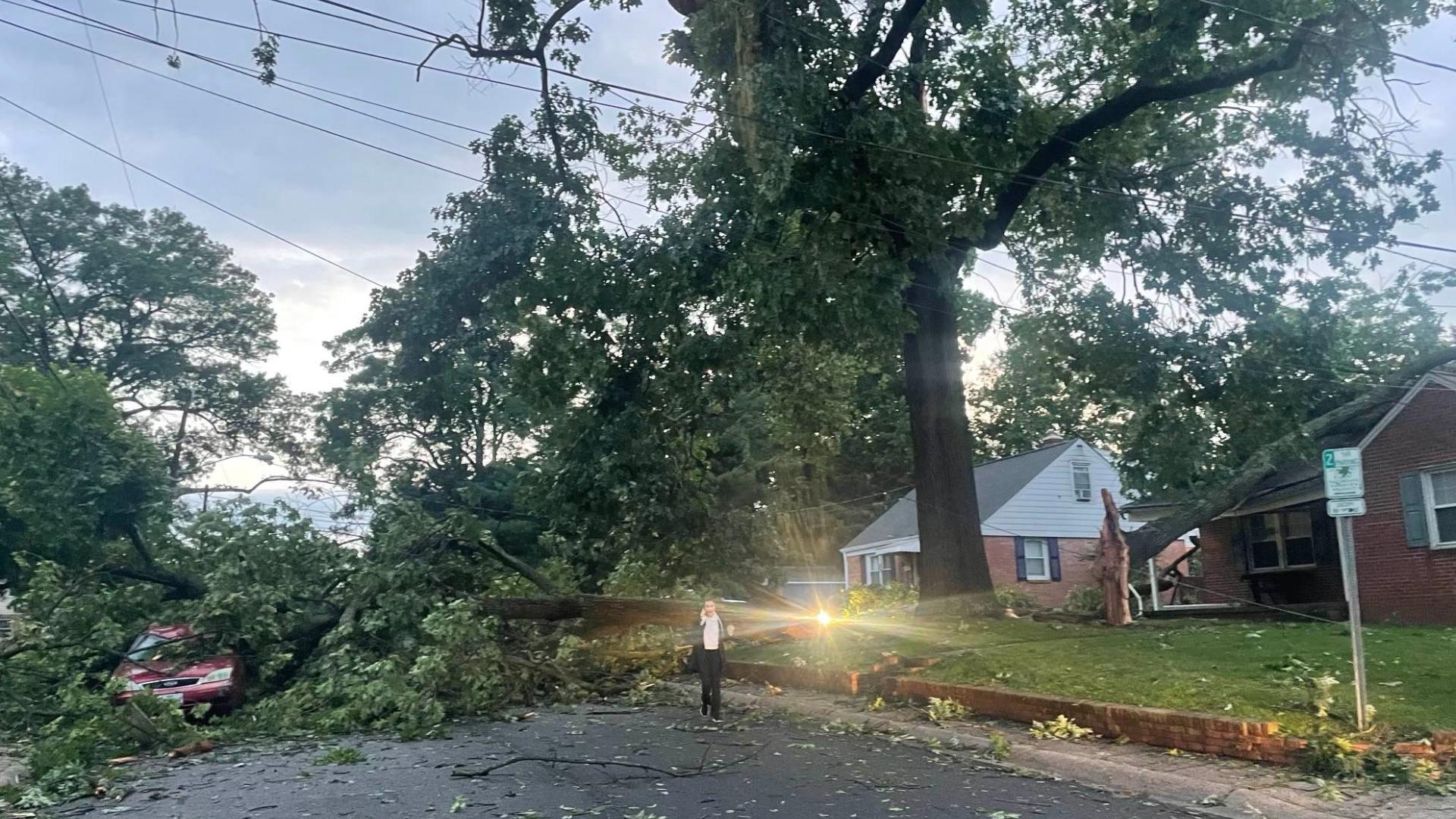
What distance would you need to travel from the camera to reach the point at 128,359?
41.4 m

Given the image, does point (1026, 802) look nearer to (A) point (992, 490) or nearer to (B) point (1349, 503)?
(B) point (1349, 503)

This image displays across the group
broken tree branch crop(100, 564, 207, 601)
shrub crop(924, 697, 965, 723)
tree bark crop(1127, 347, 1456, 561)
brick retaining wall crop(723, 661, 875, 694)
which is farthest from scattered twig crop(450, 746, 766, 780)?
tree bark crop(1127, 347, 1456, 561)

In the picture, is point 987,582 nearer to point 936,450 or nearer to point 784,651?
point 936,450

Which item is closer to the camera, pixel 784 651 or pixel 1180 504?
pixel 784 651

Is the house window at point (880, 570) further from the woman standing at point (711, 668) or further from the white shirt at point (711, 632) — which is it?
the woman standing at point (711, 668)

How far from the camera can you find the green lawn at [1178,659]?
29.0 feet

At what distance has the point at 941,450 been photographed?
16750 mm

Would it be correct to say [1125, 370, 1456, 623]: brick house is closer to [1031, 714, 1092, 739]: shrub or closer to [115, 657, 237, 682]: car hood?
[1031, 714, 1092, 739]: shrub

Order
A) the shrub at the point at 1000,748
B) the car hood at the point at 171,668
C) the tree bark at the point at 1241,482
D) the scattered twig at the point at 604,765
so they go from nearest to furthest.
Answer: the scattered twig at the point at 604,765
the shrub at the point at 1000,748
the car hood at the point at 171,668
the tree bark at the point at 1241,482

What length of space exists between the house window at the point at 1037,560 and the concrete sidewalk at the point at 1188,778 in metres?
24.5

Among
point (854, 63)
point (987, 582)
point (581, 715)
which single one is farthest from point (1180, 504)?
point (581, 715)

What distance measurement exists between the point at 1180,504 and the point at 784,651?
393 inches

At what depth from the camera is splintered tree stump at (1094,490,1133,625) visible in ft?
54.3

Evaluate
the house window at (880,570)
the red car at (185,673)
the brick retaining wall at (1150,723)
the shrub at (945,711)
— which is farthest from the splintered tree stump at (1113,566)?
the house window at (880,570)
